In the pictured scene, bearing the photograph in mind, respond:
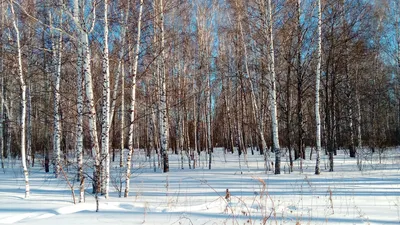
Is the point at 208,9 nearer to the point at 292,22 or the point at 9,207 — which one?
the point at 292,22

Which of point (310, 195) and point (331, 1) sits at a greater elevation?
point (331, 1)

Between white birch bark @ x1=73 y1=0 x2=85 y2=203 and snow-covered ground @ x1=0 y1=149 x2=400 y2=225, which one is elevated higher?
white birch bark @ x1=73 y1=0 x2=85 y2=203

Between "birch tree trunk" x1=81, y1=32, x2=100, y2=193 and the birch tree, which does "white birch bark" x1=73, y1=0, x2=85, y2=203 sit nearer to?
the birch tree

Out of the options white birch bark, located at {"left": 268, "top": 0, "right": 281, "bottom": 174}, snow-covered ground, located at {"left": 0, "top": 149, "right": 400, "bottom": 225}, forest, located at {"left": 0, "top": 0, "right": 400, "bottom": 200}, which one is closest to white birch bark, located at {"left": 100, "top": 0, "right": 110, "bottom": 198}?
forest, located at {"left": 0, "top": 0, "right": 400, "bottom": 200}

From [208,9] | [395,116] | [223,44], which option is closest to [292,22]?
[208,9]

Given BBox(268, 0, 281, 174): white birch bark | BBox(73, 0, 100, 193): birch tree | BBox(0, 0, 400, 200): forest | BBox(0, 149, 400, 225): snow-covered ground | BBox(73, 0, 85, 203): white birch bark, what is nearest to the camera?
BBox(0, 149, 400, 225): snow-covered ground

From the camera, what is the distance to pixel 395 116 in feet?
118

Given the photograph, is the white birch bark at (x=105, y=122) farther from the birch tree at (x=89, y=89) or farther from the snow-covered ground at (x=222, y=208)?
the snow-covered ground at (x=222, y=208)

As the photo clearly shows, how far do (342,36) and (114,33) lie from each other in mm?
9162

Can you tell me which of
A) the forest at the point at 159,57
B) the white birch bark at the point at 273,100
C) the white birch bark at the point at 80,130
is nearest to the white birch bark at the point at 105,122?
the forest at the point at 159,57

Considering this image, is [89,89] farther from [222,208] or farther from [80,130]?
[222,208]

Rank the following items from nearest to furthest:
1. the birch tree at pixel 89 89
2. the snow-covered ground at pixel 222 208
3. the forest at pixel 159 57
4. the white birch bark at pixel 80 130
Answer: the snow-covered ground at pixel 222 208
the white birch bark at pixel 80 130
the birch tree at pixel 89 89
the forest at pixel 159 57

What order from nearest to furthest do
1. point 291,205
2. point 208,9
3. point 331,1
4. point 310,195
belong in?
point 291,205, point 310,195, point 331,1, point 208,9

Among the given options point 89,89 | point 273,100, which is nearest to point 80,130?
point 89,89
